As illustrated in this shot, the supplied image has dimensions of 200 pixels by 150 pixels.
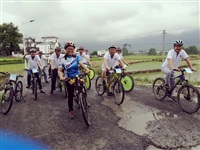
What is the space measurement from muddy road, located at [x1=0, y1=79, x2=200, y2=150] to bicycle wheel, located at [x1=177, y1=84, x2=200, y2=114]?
0.58 ft

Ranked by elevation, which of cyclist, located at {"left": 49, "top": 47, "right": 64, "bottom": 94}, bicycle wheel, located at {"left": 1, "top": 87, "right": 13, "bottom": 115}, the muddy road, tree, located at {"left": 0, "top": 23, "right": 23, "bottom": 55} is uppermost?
tree, located at {"left": 0, "top": 23, "right": 23, "bottom": 55}

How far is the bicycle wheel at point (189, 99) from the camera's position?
6.22 m

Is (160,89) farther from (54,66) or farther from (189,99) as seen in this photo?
(54,66)

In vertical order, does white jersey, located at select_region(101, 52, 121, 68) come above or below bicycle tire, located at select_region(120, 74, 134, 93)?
above

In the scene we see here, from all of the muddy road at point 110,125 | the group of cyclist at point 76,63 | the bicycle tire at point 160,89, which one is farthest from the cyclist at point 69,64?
the bicycle tire at point 160,89

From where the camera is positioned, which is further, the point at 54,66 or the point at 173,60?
the point at 54,66

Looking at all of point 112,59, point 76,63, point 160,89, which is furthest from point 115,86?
point 76,63

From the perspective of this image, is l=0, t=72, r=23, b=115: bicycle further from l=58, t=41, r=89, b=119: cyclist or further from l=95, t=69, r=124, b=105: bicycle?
l=95, t=69, r=124, b=105: bicycle

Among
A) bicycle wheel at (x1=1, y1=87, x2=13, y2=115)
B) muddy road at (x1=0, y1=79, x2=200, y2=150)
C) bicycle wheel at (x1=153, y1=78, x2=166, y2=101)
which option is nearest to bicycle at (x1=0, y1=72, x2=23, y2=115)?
bicycle wheel at (x1=1, y1=87, x2=13, y2=115)

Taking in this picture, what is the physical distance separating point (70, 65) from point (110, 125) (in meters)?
1.93

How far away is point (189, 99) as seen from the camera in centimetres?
648

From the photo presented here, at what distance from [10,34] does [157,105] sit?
2525 inches

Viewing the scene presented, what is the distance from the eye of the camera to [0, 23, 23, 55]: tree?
62500 millimetres

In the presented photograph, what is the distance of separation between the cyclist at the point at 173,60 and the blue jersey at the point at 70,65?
120 inches
